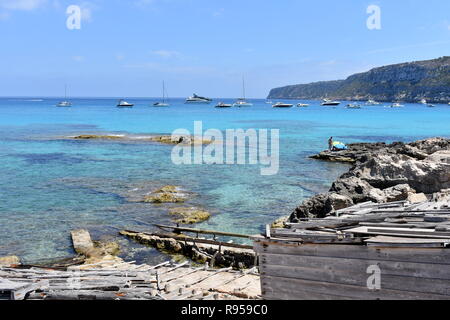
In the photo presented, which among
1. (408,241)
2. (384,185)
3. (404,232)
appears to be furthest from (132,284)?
(384,185)

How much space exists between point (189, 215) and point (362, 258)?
17.2 m

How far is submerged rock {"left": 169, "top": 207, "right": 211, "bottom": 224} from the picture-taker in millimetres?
24016

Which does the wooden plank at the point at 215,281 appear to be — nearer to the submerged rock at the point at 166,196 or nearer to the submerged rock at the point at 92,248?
the submerged rock at the point at 92,248

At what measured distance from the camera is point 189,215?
24922mm

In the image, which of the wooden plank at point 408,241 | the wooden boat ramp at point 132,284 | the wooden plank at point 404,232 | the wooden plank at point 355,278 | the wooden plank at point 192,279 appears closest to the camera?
the wooden plank at point 408,241

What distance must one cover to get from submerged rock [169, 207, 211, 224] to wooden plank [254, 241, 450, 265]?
581 inches

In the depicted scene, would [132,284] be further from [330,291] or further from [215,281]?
[330,291]

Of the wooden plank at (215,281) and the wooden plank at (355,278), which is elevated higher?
the wooden plank at (355,278)

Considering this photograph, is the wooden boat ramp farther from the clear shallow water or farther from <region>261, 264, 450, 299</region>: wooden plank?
the clear shallow water

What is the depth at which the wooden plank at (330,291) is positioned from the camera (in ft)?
26.2

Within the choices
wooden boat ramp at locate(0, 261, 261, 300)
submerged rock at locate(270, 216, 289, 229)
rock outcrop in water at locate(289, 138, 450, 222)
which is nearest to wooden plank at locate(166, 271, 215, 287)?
wooden boat ramp at locate(0, 261, 261, 300)

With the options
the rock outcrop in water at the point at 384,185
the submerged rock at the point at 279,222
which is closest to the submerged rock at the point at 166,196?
the submerged rock at the point at 279,222

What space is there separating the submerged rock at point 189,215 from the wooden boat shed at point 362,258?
14206 mm
